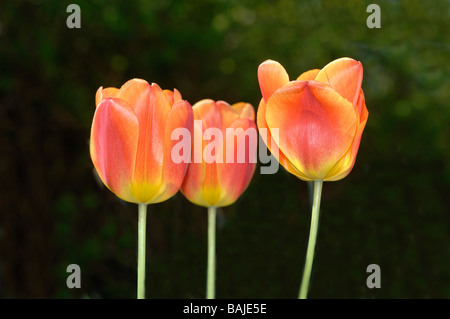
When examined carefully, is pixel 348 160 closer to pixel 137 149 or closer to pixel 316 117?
pixel 316 117

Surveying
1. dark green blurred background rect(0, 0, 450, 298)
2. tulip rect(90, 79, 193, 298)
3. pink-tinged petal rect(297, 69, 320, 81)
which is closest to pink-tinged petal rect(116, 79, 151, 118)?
tulip rect(90, 79, 193, 298)

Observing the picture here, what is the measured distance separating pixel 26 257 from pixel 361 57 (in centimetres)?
83

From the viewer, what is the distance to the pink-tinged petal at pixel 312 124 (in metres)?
0.43

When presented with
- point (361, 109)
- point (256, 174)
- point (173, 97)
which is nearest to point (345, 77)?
point (361, 109)

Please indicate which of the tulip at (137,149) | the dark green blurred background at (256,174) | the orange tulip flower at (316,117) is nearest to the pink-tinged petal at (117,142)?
the tulip at (137,149)

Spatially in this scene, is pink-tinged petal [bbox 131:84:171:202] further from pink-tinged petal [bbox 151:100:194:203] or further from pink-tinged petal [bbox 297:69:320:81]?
pink-tinged petal [bbox 297:69:320:81]

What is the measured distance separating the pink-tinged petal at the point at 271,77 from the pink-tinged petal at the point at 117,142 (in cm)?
10

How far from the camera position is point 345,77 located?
0.45 m

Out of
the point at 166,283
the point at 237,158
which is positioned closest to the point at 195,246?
the point at 166,283

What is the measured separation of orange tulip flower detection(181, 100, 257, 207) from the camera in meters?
0.47

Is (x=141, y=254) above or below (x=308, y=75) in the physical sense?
below

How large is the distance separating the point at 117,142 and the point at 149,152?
25 millimetres

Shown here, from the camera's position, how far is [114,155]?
44 cm

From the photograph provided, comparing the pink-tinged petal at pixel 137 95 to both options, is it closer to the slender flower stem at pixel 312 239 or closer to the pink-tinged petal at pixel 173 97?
the pink-tinged petal at pixel 173 97
